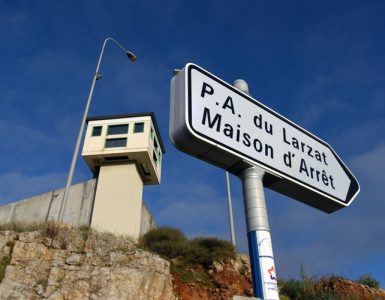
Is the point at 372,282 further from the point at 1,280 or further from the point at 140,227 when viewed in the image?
the point at 1,280

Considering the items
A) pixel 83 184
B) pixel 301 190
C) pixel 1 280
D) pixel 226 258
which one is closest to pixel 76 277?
pixel 1 280

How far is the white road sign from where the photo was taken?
247 centimetres

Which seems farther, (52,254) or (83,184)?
(83,184)

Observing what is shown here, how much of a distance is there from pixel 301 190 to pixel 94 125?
18.2m

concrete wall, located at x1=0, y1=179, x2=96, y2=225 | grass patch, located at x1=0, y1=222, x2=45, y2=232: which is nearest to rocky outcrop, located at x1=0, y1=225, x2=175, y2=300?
grass patch, located at x1=0, y1=222, x2=45, y2=232

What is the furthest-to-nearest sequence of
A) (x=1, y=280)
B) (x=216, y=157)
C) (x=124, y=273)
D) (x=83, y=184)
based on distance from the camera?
(x=83, y=184) → (x=124, y=273) → (x=1, y=280) → (x=216, y=157)

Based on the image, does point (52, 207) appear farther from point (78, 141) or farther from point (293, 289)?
point (293, 289)

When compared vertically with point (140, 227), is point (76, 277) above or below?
below

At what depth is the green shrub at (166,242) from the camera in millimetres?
13602

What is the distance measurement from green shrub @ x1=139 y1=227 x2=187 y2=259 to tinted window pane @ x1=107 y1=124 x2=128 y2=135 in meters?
6.63

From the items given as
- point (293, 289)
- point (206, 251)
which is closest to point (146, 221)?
point (206, 251)

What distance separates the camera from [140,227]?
1855 cm

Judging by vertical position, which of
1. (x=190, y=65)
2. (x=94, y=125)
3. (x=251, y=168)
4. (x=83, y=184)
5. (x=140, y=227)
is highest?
(x=94, y=125)

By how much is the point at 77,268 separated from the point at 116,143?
28.2 feet
